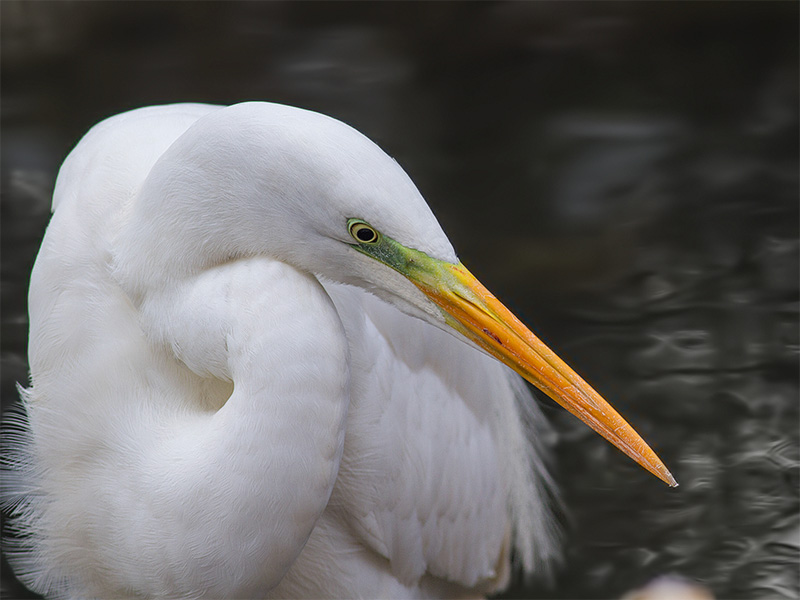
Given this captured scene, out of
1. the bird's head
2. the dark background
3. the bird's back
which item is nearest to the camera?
the bird's head

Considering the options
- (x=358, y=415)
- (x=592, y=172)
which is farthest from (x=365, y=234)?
(x=592, y=172)

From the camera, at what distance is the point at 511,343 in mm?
1053

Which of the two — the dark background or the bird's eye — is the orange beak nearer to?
the bird's eye

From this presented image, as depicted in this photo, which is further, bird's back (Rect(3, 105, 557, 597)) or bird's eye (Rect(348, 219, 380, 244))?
bird's back (Rect(3, 105, 557, 597))

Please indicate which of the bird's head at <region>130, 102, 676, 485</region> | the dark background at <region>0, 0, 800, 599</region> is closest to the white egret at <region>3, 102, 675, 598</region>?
the bird's head at <region>130, 102, 676, 485</region>

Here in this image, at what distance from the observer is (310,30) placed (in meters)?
3.37

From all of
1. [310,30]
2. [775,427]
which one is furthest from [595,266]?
[310,30]

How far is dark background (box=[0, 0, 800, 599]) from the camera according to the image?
7.57 feet

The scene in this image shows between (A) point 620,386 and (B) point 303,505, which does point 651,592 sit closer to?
(A) point 620,386

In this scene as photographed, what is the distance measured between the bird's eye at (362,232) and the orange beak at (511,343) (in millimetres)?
56

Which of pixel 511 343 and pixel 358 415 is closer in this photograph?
pixel 511 343

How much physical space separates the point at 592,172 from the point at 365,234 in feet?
7.37

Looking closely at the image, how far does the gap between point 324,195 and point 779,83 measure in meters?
2.86

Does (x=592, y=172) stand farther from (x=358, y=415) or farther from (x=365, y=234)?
(x=365, y=234)
